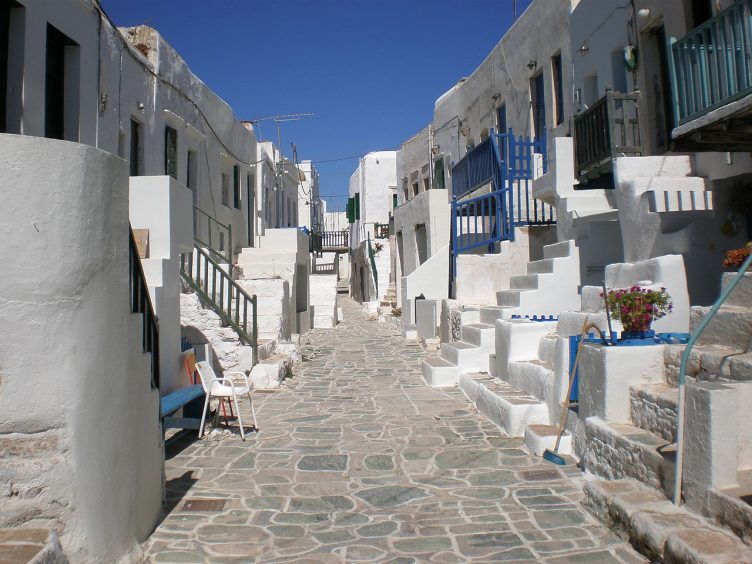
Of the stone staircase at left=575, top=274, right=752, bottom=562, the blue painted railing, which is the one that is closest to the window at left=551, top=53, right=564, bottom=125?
the blue painted railing

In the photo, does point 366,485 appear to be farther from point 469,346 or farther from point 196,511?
point 469,346

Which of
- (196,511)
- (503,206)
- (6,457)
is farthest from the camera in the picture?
(503,206)

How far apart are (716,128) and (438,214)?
12.2 metres

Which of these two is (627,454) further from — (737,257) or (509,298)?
(509,298)

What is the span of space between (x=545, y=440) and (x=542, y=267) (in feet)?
15.4

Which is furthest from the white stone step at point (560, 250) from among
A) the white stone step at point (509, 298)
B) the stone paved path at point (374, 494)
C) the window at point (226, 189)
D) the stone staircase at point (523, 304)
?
the window at point (226, 189)

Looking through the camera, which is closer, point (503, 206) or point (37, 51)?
point (37, 51)

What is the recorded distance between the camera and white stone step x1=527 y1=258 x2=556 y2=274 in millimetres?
9995

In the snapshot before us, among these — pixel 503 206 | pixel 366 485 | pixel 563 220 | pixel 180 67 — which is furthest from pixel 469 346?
pixel 180 67

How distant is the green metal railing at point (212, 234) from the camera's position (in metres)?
14.4

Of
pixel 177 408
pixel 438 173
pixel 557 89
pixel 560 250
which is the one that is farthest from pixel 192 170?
pixel 438 173

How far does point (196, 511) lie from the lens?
15.8 feet

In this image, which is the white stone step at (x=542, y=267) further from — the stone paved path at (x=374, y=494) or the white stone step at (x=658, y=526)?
the white stone step at (x=658, y=526)

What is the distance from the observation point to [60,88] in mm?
8938
